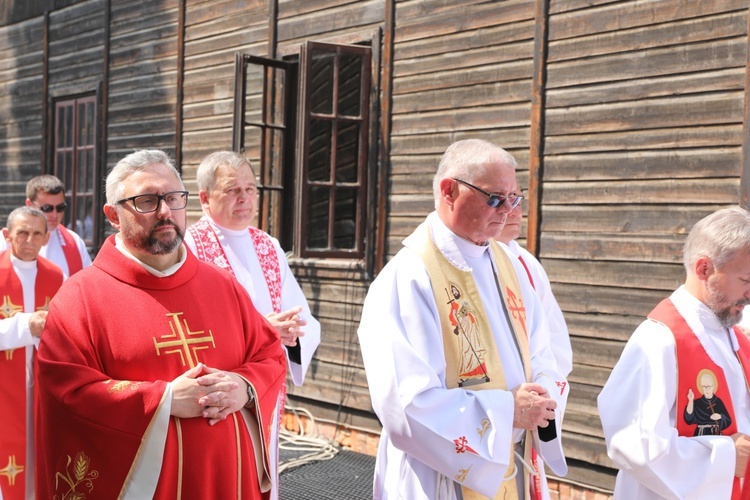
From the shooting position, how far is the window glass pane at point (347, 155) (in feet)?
25.5

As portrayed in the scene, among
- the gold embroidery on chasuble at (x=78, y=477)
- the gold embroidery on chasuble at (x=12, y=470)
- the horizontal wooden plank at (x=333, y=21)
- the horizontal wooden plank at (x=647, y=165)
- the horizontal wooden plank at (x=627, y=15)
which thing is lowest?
the gold embroidery on chasuble at (x=12, y=470)

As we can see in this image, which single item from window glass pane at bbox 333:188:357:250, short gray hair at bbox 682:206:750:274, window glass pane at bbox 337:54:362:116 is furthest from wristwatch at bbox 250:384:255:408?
window glass pane at bbox 333:188:357:250

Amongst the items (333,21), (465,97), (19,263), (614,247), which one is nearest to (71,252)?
(19,263)

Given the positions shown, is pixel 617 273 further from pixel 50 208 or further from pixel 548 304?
pixel 50 208

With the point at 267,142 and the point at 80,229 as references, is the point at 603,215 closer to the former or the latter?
the point at 267,142

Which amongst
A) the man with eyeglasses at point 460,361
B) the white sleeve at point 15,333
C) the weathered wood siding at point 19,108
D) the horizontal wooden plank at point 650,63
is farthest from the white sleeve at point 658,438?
the weathered wood siding at point 19,108

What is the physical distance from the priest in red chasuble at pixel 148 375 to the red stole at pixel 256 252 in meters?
1.39

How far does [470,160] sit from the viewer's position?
2957 mm

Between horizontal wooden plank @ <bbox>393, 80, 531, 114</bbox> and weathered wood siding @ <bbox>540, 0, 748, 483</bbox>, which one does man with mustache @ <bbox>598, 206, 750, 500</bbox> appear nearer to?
weathered wood siding @ <bbox>540, 0, 748, 483</bbox>

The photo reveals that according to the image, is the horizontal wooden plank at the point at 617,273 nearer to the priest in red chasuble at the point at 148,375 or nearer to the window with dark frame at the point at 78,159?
the priest in red chasuble at the point at 148,375

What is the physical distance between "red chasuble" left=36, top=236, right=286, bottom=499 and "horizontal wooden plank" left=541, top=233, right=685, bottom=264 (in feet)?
9.58

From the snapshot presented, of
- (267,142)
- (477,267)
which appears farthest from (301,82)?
(477,267)

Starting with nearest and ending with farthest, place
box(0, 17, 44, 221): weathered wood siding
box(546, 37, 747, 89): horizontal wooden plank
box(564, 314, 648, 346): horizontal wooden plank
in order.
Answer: box(546, 37, 747, 89): horizontal wooden plank
box(564, 314, 648, 346): horizontal wooden plank
box(0, 17, 44, 221): weathered wood siding

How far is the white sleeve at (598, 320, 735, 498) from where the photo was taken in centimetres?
289
